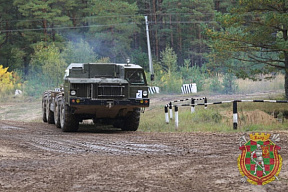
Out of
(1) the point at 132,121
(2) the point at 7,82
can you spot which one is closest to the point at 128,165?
(1) the point at 132,121

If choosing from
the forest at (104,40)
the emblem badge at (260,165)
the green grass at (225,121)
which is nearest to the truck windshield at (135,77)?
the green grass at (225,121)

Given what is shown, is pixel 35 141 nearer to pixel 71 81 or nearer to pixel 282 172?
pixel 71 81

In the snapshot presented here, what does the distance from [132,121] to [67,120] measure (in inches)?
91.0

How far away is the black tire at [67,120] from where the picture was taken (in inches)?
706

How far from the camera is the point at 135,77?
18.1m

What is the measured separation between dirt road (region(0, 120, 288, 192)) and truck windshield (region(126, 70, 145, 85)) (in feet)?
13.6

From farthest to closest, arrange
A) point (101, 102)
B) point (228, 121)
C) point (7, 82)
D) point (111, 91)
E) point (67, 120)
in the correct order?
point (7, 82)
point (228, 121)
point (67, 120)
point (111, 91)
point (101, 102)

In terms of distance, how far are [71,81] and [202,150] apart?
6.99m

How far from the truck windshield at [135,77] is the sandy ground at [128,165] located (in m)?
4.00

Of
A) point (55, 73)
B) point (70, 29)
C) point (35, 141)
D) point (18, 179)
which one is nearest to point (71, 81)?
point (35, 141)

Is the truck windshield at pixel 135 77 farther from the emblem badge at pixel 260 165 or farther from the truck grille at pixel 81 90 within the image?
the emblem badge at pixel 260 165

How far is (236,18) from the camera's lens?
24031mm

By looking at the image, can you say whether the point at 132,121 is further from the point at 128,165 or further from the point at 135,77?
the point at 128,165

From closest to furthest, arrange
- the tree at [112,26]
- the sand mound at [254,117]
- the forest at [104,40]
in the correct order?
the sand mound at [254,117] → the forest at [104,40] → the tree at [112,26]
